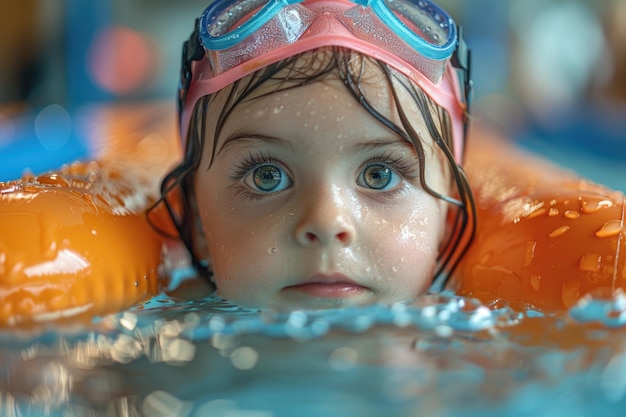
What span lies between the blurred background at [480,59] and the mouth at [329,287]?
3.17 metres

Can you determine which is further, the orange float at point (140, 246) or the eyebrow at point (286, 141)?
the eyebrow at point (286, 141)

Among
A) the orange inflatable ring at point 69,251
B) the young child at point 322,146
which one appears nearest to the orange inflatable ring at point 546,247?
the young child at point 322,146

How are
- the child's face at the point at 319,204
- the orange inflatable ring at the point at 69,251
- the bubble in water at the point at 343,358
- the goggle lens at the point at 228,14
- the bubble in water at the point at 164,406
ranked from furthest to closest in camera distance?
the goggle lens at the point at 228,14 → the child's face at the point at 319,204 → the orange inflatable ring at the point at 69,251 → the bubble in water at the point at 343,358 → the bubble in water at the point at 164,406

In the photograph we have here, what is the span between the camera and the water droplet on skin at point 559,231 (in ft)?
5.26

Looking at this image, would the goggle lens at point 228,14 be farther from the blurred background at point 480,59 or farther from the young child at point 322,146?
the blurred background at point 480,59

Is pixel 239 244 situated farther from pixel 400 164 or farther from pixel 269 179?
pixel 400 164

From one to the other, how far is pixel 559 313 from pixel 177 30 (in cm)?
512

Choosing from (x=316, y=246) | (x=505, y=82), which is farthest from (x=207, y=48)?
(x=505, y=82)

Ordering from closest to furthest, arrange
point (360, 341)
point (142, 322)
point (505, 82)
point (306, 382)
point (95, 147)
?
1. point (306, 382)
2. point (360, 341)
3. point (142, 322)
4. point (95, 147)
5. point (505, 82)

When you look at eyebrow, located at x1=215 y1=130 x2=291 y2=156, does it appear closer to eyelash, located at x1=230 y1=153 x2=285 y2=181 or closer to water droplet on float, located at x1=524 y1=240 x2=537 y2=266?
eyelash, located at x1=230 y1=153 x2=285 y2=181

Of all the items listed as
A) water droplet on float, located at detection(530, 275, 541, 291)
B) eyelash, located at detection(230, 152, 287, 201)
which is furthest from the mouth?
water droplet on float, located at detection(530, 275, 541, 291)

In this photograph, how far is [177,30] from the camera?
609 cm

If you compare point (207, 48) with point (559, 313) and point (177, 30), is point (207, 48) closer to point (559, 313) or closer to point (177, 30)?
point (559, 313)

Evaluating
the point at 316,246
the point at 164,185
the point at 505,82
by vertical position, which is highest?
the point at 505,82
